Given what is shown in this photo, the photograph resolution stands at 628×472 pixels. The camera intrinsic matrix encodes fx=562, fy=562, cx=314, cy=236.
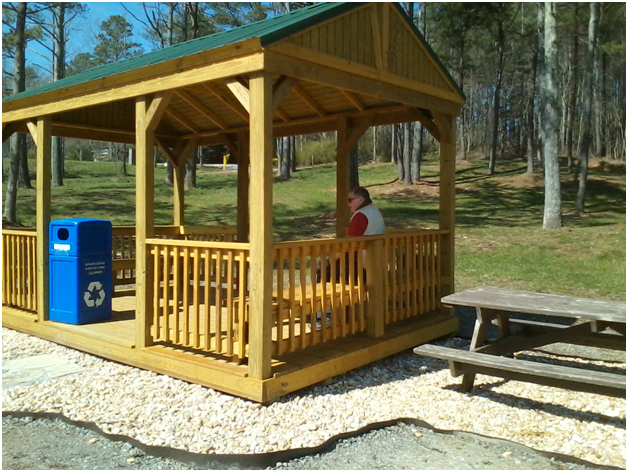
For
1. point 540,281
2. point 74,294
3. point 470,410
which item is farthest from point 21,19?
point 470,410

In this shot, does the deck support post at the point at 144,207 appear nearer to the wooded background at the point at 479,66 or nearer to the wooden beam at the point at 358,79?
the wooden beam at the point at 358,79

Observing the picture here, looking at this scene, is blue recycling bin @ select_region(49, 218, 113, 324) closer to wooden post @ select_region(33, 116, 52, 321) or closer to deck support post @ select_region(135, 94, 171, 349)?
wooden post @ select_region(33, 116, 52, 321)

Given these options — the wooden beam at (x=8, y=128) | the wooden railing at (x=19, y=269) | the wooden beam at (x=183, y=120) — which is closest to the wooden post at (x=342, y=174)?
the wooden beam at (x=183, y=120)

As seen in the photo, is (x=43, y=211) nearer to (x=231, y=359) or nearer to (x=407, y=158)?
(x=231, y=359)

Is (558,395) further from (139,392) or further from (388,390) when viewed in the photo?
(139,392)

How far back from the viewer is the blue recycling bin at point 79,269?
21.6 ft

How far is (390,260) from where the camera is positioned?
20.6 feet

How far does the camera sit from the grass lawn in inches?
464

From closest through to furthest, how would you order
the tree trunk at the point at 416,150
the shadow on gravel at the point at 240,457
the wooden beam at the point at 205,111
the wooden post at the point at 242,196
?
the shadow on gravel at the point at 240,457
the wooden beam at the point at 205,111
the wooden post at the point at 242,196
the tree trunk at the point at 416,150

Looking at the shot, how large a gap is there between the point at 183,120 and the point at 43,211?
3.09m

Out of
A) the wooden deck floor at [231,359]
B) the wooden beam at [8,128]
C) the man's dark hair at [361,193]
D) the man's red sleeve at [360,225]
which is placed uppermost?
the wooden beam at [8,128]

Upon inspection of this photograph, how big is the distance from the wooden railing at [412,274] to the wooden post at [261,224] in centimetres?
187

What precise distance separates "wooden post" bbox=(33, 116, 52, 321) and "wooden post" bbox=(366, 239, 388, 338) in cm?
397

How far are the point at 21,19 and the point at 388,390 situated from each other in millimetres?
17505
